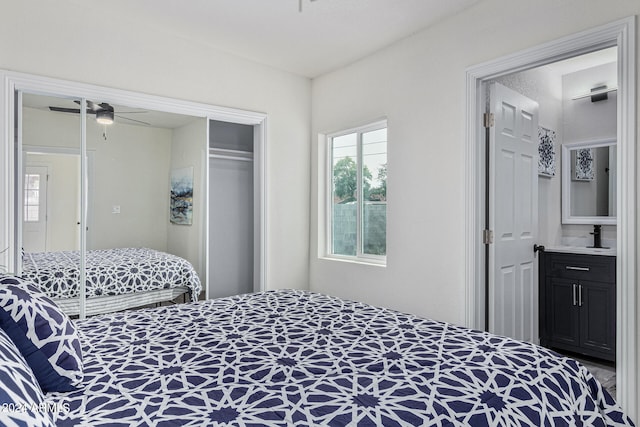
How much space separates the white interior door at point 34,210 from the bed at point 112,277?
8 centimetres

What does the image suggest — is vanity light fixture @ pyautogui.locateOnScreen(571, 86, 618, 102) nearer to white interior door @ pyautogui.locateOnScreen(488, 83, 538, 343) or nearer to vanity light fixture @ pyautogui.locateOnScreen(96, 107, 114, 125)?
white interior door @ pyautogui.locateOnScreen(488, 83, 538, 343)

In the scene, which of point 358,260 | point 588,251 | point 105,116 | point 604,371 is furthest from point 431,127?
point 105,116

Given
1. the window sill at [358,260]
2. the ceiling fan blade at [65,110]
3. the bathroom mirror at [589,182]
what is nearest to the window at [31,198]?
the ceiling fan blade at [65,110]

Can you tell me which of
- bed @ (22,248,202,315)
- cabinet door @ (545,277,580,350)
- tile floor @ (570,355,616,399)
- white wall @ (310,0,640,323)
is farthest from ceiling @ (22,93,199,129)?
tile floor @ (570,355,616,399)

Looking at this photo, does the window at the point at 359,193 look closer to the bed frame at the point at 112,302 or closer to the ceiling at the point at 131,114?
the ceiling at the point at 131,114

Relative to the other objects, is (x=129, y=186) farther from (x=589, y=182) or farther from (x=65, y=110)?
(x=589, y=182)

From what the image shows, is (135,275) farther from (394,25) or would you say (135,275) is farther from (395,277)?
Result: (394,25)

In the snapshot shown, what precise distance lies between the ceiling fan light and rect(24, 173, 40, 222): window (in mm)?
595

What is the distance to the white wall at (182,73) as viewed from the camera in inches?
110

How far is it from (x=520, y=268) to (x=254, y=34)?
2.83 metres

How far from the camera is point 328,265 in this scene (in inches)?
163

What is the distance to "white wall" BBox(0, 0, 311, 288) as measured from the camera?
2.80 meters

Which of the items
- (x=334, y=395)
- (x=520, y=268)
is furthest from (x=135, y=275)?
(x=520, y=268)

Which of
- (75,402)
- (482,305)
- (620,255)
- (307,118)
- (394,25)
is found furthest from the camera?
(307,118)
